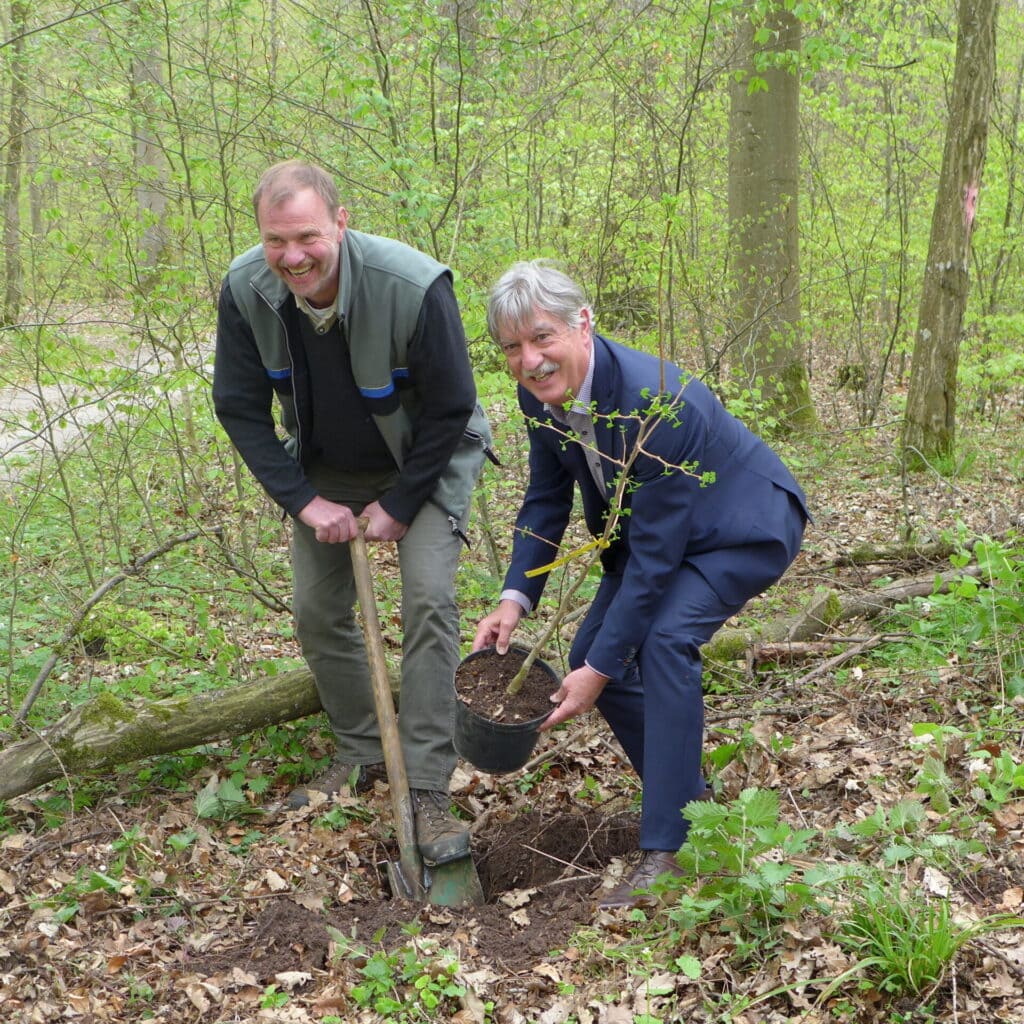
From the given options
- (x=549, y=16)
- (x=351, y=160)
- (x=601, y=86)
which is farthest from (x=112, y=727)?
(x=601, y=86)

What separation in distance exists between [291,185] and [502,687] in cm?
176

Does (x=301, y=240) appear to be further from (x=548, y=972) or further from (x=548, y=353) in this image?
(x=548, y=972)

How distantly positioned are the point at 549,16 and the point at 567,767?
5.04 m

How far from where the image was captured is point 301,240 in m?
3.18

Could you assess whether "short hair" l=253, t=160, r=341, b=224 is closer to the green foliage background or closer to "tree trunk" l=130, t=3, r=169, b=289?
the green foliage background

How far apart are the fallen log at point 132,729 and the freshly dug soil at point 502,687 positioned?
1.08 m

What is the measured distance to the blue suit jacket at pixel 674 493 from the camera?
2.91 metres

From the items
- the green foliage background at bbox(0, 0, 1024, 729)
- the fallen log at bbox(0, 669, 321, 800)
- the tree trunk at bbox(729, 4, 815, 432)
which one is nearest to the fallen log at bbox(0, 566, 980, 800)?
the fallen log at bbox(0, 669, 321, 800)

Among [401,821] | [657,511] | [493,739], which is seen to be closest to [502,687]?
[493,739]

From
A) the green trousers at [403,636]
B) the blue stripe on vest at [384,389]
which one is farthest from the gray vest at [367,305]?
the green trousers at [403,636]

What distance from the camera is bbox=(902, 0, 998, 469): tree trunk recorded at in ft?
24.1

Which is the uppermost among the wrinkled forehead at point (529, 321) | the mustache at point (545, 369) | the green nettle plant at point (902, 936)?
the wrinkled forehead at point (529, 321)

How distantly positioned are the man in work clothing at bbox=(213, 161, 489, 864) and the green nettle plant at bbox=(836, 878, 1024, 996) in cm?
134

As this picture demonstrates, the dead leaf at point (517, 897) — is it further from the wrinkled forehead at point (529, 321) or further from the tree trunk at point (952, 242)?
the tree trunk at point (952, 242)
